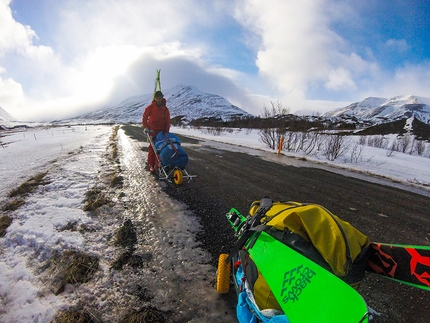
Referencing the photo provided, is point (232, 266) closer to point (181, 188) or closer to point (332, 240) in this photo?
point (332, 240)

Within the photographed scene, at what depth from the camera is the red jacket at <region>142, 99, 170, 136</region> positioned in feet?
20.3

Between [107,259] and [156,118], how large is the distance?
4451 millimetres

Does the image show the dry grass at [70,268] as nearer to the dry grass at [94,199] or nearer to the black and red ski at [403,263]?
the dry grass at [94,199]

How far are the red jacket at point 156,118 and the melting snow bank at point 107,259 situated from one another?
94.5 inches

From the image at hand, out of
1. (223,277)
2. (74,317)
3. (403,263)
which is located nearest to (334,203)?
(403,263)

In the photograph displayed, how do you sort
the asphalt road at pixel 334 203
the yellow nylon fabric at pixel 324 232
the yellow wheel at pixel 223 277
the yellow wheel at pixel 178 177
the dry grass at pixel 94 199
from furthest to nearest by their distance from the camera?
the yellow wheel at pixel 178 177 < the dry grass at pixel 94 199 < the asphalt road at pixel 334 203 < the yellow wheel at pixel 223 277 < the yellow nylon fabric at pixel 324 232

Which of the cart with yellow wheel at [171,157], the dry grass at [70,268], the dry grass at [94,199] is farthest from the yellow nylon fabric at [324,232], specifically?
the cart with yellow wheel at [171,157]

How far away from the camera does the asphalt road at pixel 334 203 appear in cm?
218

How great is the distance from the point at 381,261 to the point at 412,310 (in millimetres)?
986

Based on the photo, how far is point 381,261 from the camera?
1.60 meters

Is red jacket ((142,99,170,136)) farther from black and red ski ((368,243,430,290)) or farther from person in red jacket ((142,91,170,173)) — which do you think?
black and red ski ((368,243,430,290))

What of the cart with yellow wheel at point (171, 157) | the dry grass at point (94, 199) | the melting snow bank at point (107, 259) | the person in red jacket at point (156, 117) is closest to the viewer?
the melting snow bank at point (107, 259)

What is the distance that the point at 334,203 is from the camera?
14.6ft

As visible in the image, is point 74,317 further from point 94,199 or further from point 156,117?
point 156,117
